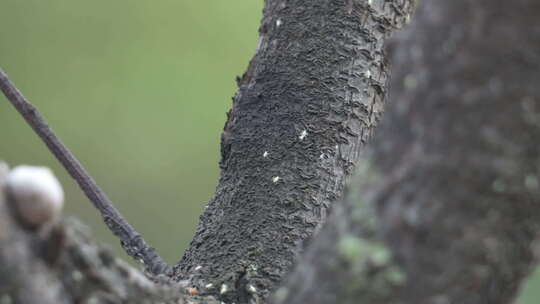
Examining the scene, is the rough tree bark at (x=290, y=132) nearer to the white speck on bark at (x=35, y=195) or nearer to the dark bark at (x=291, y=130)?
the dark bark at (x=291, y=130)

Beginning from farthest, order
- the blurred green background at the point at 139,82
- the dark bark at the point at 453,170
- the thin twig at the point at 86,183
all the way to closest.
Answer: the blurred green background at the point at 139,82, the thin twig at the point at 86,183, the dark bark at the point at 453,170

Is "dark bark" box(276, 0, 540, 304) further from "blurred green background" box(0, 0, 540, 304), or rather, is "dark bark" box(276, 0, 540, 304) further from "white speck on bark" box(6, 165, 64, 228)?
"blurred green background" box(0, 0, 540, 304)

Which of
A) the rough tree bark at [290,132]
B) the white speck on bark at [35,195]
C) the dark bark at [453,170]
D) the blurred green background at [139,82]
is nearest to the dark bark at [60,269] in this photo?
the white speck on bark at [35,195]

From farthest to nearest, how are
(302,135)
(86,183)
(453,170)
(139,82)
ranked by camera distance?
(139,82)
(302,135)
(86,183)
(453,170)

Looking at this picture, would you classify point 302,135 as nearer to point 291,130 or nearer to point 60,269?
point 291,130

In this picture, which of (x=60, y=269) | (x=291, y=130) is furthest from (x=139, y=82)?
(x=60, y=269)

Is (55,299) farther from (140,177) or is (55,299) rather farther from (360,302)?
(140,177)
